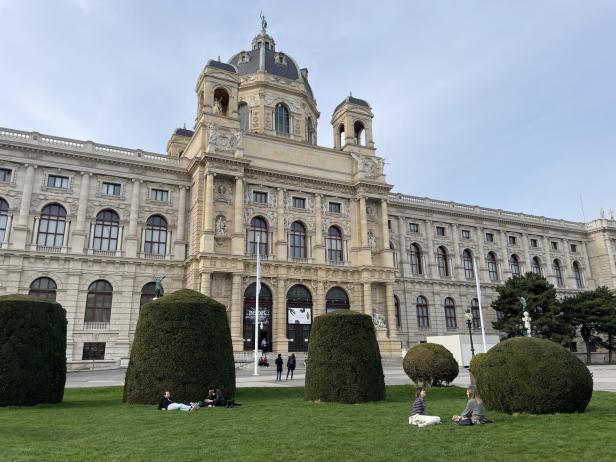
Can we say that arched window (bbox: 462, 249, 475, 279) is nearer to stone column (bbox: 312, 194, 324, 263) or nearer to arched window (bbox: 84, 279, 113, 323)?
stone column (bbox: 312, 194, 324, 263)

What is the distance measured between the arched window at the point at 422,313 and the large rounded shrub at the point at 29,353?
132 ft

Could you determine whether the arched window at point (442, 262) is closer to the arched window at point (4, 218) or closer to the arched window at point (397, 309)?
the arched window at point (397, 309)

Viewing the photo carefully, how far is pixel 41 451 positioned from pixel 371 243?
38.5m

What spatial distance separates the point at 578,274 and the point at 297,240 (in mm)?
43475

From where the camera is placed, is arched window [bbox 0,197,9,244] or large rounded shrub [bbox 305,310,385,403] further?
arched window [bbox 0,197,9,244]

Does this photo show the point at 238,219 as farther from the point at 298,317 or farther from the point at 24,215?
the point at 24,215

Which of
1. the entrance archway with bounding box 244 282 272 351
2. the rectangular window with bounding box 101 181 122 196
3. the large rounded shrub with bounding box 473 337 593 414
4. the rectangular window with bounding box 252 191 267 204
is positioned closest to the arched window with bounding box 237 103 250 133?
the rectangular window with bounding box 252 191 267 204

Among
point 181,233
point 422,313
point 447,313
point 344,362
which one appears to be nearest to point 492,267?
point 447,313

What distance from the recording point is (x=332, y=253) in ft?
148

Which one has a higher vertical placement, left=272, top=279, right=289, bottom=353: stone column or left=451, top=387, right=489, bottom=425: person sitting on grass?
left=272, top=279, right=289, bottom=353: stone column

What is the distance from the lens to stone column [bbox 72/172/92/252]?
3753cm

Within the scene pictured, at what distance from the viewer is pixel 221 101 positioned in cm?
4744

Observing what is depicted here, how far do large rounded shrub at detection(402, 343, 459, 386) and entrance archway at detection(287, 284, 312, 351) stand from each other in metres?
19.5

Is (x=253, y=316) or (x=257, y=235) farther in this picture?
(x=257, y=235)
